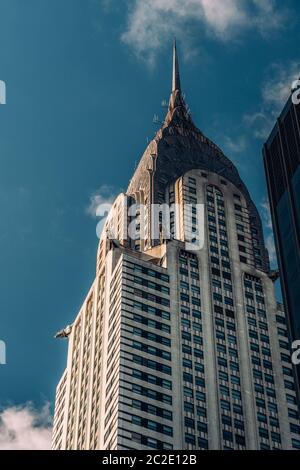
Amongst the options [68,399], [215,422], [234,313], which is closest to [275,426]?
[215,422]

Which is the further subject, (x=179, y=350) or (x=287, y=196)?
(x=179, y=350)

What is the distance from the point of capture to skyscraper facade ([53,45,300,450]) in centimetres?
16025

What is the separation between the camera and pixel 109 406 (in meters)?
160

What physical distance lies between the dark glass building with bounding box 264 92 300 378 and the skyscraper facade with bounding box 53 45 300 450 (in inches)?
1425

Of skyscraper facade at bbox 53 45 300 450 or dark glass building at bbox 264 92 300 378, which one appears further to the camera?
skyscraper facade at bbox 53 45 300 450

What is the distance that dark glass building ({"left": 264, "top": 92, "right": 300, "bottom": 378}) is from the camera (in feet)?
417

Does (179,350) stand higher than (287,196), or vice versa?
(179,350)

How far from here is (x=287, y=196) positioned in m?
135

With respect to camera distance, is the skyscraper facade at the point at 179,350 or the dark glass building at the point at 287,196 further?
the skyscraper facade at the point at 179,350

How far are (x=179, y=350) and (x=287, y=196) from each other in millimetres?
42164

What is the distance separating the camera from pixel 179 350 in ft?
557

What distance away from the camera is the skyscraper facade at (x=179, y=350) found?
160250 mm

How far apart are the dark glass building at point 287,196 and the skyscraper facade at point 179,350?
36.2 metres
